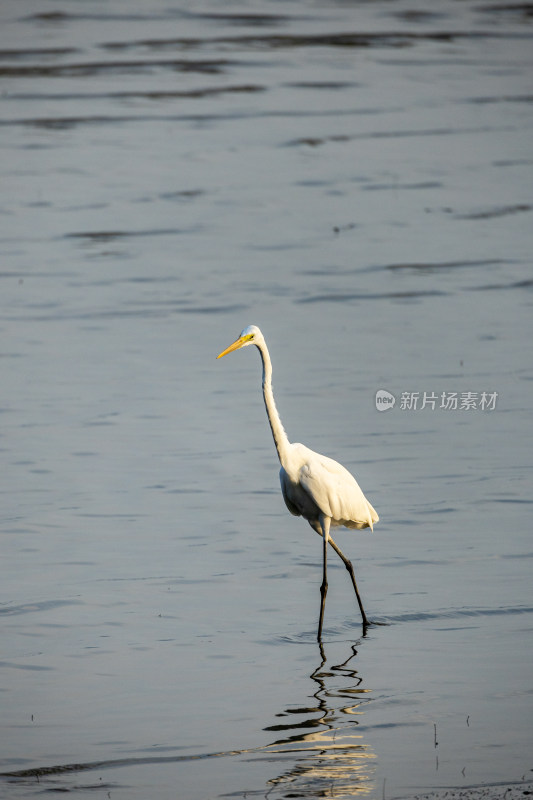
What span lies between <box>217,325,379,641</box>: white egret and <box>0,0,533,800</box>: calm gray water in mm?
553

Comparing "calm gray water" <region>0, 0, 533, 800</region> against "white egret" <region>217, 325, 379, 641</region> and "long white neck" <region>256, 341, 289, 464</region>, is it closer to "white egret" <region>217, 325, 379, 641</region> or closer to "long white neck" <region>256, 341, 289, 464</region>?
"white egret" <region>217, 325, 379, 641</region>

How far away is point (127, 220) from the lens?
2167 centimetres

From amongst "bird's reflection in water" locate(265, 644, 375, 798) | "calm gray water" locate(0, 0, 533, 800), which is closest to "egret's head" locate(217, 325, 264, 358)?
"calm gray water" locate(0, 0, 533, 800)

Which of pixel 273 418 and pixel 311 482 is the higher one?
pixel 273 418

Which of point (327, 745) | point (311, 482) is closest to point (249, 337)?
point (311, 482)

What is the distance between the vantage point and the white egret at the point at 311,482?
8.86 m

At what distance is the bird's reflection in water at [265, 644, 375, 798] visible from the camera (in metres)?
6.13

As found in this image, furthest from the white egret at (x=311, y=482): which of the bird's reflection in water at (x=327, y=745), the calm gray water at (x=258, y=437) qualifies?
the bird's reflection in water at (x=327, y=745)

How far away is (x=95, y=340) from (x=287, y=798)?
33.9ft

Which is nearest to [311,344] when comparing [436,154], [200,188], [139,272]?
[139,272]

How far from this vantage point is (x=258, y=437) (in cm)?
1242

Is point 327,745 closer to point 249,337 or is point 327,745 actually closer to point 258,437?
point 249,337

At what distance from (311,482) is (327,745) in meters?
2.52

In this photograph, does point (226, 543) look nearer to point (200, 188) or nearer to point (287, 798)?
point (287, 798)
